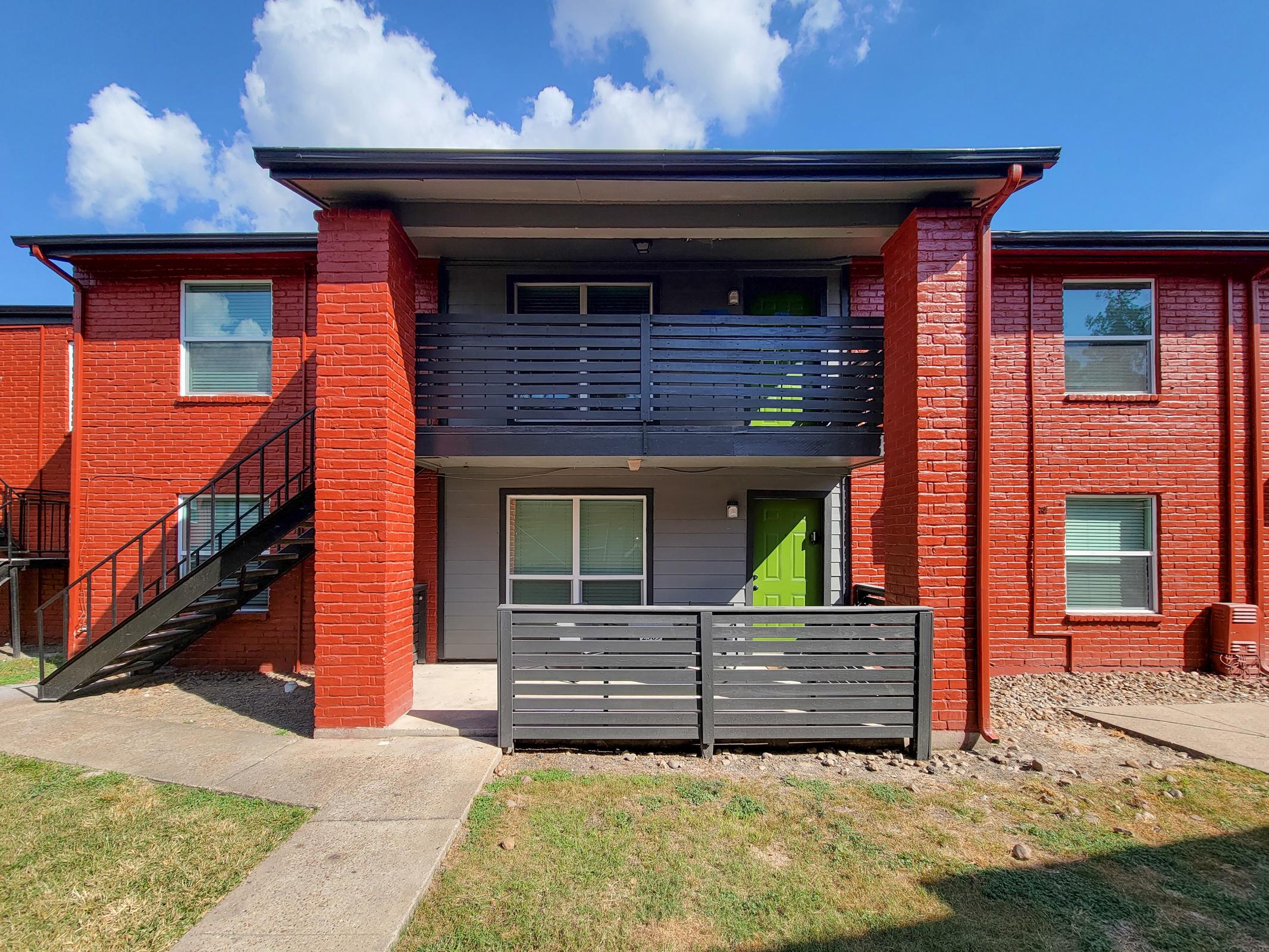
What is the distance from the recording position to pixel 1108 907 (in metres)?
2.97

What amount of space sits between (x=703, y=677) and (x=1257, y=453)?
7.92 m

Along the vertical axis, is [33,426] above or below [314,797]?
above

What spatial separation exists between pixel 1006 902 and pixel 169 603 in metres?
7.08

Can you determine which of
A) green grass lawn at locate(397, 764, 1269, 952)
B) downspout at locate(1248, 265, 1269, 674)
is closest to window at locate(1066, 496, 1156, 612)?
downspout at locate(1248, 265, 1269, 674)

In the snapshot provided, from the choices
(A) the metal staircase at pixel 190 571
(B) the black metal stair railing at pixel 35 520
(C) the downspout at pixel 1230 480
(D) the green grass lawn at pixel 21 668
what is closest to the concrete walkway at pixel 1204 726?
(C) the downspout at pixel 1230 480

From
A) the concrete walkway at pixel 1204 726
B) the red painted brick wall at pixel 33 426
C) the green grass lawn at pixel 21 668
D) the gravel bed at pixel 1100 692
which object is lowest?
the green grass lawn at pixel 21 668

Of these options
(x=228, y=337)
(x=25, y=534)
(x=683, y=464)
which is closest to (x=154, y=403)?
(x=228, y=337)

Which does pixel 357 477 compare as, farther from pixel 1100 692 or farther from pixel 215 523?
pixel 1100 692

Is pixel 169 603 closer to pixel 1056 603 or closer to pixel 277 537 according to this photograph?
pixel 277 537

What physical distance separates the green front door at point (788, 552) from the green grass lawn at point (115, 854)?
551 centimetres

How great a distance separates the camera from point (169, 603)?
19.8ft

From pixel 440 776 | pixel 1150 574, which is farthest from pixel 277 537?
pixel 1150 574

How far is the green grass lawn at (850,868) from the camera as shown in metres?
2.77

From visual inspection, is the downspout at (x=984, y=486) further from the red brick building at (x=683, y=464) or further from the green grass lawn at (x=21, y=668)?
the green grass lawn at (x=21, y=668)
